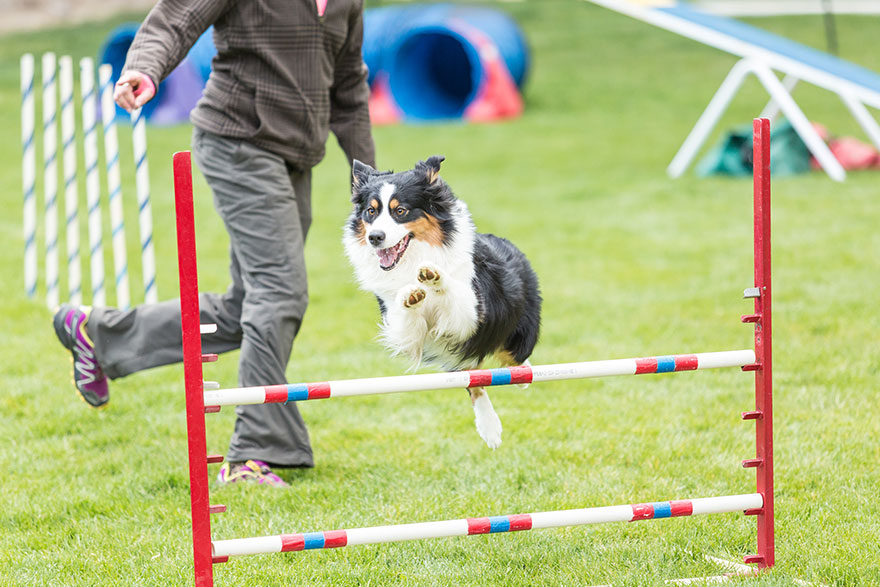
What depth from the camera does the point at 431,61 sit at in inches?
661

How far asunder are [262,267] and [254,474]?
32.3 inches

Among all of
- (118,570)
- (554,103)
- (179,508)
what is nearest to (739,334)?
(179,508)

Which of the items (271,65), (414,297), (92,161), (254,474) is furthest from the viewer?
(92,161)

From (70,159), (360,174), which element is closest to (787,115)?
(70,159)

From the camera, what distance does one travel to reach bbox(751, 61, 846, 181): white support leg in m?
10.2

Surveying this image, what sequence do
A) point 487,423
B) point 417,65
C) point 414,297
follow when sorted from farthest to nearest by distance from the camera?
point 417,65 → point 487,423 → point 414,297

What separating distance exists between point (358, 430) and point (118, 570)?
170 centimetres

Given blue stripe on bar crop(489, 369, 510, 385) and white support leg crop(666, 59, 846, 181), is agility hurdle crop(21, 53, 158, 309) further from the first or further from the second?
white support leg crop(666, 59, 846, 181)

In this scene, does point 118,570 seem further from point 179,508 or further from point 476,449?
point 476,449

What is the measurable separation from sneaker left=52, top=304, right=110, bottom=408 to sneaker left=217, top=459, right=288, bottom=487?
105 cm

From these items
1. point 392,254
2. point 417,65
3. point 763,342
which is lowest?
point 763,342

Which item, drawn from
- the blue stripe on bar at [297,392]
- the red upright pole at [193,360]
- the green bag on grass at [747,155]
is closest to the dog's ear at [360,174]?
the red upright pole at [193,360]

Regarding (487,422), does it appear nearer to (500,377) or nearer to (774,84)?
(500,377)

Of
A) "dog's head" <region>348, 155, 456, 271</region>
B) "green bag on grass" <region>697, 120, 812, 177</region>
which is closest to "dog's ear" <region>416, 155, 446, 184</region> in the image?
"dog's head" <region>348, 155, 456, 271</region>
